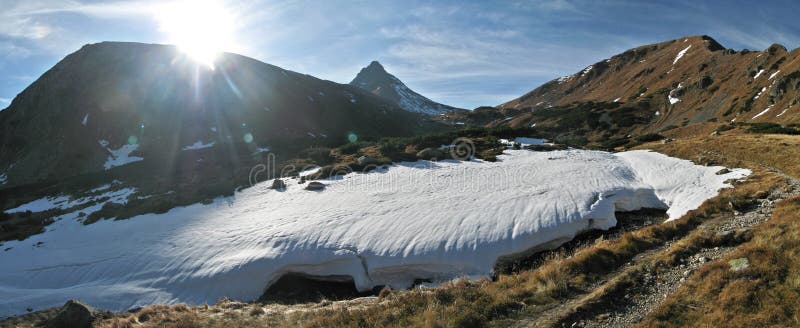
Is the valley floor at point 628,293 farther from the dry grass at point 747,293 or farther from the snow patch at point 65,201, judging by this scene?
the snow patch at point 65,201

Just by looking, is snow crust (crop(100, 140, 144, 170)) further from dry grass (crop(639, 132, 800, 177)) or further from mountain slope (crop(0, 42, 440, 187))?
dry grass (crop(639, 132, 800, 177))

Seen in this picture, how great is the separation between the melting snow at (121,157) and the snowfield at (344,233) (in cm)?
5531

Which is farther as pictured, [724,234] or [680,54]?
[680,54]

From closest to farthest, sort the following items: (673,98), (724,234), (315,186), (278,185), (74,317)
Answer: (74,317) < (724,234) < (315,186) < (278,185) < (673,98)

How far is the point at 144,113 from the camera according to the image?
3376 inches

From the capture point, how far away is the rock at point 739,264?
9.17 meters

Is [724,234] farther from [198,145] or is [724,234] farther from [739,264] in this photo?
[198,145]

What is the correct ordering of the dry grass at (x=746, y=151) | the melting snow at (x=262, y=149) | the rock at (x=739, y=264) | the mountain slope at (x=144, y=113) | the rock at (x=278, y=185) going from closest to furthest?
the rock at (x=739, y=264) < the dry grass at (x=746, y=151) < the rock at (x=278, y=185) < the melting snow at (x=262, y=149) < the mountain slope at (x=144, y=113)

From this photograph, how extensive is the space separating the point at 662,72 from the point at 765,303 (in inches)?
6160

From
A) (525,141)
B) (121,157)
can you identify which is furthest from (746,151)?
(121,157)

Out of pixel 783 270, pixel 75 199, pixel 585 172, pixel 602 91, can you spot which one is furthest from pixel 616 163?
pixel 602 91

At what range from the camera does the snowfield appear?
14773 millimetres

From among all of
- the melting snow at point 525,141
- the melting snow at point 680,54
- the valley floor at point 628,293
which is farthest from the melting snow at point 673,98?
the valley floor at point 628,293

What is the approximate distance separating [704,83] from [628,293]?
384ft
